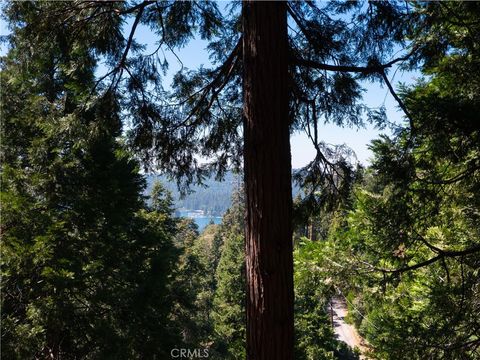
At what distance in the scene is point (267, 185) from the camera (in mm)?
2156

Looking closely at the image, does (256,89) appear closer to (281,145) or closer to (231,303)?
(281,145)

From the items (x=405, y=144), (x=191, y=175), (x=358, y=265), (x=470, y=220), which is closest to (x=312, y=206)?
(x=405, y=144)

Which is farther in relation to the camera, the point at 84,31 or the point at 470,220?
Result: the point at 470,220

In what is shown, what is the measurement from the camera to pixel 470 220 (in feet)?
16.6

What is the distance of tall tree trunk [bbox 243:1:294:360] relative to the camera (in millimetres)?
2086

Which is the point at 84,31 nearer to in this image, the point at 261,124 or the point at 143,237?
the point at 261,124

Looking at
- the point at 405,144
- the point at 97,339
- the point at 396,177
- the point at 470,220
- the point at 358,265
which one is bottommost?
the point at 97,339

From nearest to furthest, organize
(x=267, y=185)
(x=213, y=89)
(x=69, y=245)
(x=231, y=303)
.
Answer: (x=267, y=185) → (x=213, y=89) → (x=69, y=245) → (x=231, y=303)

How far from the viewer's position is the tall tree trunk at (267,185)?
6.84 feet

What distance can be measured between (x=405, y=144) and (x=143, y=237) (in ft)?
35.3

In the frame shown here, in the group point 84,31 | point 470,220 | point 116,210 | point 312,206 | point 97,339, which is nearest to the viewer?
point 84,31

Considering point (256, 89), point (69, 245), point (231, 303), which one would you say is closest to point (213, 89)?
point (256, 89)

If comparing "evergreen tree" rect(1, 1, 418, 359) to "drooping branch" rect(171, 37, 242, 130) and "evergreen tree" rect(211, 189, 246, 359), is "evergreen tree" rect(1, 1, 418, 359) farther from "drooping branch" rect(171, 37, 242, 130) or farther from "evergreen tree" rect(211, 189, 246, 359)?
"evergreen tree" rect(211, 189, 246, 359)

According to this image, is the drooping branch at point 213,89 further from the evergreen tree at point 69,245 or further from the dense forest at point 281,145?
the evergreen tree at point 69,245
